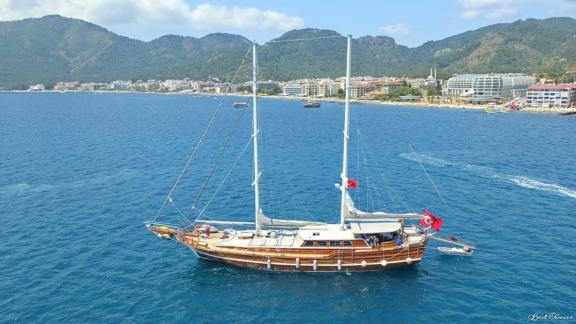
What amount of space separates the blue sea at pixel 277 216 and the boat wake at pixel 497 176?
1.34ft

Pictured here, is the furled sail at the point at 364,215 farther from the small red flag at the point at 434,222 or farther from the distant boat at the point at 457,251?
the distant boat at the point at 457,251

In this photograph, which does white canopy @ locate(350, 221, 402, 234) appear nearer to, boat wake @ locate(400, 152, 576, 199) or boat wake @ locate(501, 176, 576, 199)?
boat wake @ locate(400, 152, 576, 199)

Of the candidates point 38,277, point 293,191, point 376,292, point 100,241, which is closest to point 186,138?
point 293,191

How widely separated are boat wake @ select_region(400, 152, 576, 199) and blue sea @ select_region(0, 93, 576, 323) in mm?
408

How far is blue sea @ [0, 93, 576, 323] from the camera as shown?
35.5 meters

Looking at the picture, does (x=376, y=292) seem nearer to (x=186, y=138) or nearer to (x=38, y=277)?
(x=38, y=277)

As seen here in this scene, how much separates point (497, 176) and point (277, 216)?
41.5m

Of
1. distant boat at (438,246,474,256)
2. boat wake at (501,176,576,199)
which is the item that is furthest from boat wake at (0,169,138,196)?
boat wake at (501,176,576,199)

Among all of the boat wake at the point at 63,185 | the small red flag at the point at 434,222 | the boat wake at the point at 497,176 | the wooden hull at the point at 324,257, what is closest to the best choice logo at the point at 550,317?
the wooden hull at the point at 324,257

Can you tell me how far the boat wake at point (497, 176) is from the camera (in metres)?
65.3

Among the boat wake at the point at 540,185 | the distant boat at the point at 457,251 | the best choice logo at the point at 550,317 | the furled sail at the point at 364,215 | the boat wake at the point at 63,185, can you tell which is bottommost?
the best choice logo at the point at 550,317

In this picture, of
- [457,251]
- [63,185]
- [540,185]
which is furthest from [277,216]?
[540,185]

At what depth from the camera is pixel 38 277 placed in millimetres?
39375

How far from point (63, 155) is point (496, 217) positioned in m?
80.4
